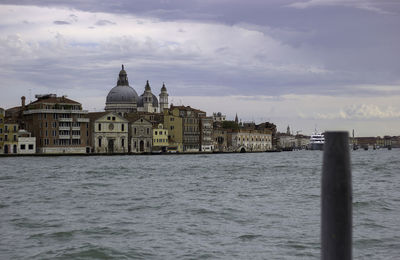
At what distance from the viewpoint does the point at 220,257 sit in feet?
28.7

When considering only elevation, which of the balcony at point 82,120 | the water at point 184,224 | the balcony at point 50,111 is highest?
the balcony at point 50,111

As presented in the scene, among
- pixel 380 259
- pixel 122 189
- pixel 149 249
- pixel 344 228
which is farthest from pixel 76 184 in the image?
pixel 344 228

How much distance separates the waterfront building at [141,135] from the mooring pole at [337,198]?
7647cm

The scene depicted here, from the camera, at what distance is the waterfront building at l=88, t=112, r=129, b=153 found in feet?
246

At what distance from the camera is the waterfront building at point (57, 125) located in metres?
68.1

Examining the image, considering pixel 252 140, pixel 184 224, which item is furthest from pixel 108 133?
pixel 184 224

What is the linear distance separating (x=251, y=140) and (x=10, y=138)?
180ft

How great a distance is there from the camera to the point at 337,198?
3.50m

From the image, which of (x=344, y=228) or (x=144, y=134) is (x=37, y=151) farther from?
(x=344, y=228)

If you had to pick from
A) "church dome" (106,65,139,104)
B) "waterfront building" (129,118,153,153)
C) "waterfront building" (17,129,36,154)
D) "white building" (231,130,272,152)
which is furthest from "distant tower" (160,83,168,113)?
"waterfront building" (17,129,36,154)

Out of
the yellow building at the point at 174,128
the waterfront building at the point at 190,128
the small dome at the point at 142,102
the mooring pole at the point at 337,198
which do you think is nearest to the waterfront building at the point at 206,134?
the waterfront building at the point at 190,128

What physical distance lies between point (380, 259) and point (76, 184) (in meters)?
17.4

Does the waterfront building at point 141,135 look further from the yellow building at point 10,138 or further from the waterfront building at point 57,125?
the yellow building at point 10,138

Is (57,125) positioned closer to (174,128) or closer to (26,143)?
(26,143)
